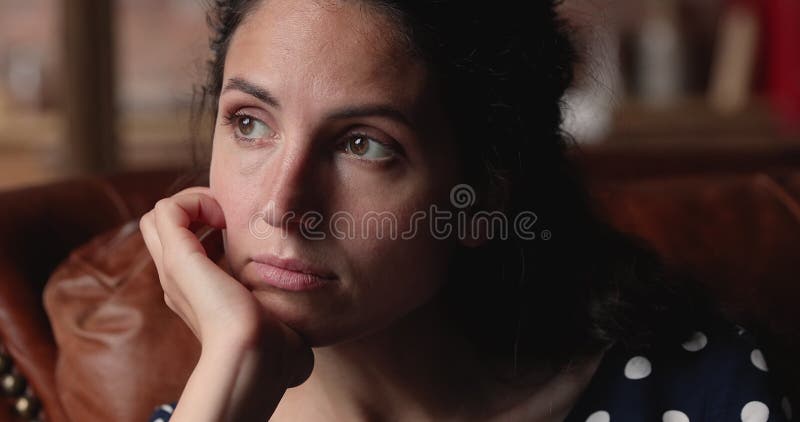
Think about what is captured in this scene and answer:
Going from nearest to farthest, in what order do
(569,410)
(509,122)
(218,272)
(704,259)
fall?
(218,272) < (509,122) < (569,410) < (704,259)

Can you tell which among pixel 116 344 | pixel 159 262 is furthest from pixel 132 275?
pixel 159 262

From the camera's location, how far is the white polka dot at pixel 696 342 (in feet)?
3.86

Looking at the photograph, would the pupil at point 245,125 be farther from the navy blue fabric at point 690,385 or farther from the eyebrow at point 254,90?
the navy blue fabric at point 690,385

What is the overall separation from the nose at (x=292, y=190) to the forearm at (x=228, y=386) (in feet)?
0.42

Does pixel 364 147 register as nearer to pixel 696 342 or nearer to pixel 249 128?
pixel 249 128

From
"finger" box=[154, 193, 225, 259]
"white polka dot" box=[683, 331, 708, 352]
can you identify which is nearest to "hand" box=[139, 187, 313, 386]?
"finger" box=[154, 193, 225, 259]

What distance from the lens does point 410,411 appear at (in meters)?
1.18

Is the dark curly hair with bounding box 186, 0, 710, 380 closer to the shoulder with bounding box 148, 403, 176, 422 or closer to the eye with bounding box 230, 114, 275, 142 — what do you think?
the eye with bounding box 230, 114, 275, 142

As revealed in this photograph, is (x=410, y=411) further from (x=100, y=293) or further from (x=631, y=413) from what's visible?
(x=100, y=293)

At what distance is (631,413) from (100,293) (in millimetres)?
712

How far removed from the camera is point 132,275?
1308 millimetres

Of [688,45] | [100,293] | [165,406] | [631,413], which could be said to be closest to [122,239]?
[100,293]

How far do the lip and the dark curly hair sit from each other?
0.22m

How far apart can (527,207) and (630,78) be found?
2930mm
